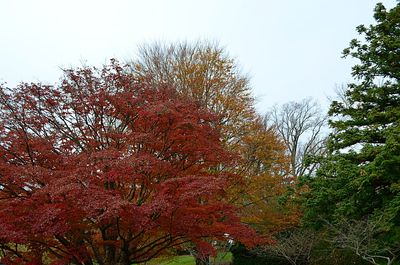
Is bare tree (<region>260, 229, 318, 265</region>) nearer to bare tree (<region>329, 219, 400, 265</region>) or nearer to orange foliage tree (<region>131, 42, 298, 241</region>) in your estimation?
orange foliage tree (<region>131, 42, 298, 241</region>)

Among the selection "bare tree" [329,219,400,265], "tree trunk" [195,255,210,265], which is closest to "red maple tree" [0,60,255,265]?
"bare tree" [329,219,400,265]

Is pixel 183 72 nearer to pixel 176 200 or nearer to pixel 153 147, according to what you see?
pixel 153 147

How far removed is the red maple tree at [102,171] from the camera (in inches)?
322

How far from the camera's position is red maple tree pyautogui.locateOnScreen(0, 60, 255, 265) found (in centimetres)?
819

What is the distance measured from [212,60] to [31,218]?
12862 mm

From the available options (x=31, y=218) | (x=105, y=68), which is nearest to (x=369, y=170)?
(x=105, y=68)

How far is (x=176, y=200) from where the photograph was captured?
8477 mm

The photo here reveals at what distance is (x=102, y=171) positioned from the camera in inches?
343

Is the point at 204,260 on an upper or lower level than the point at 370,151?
lower

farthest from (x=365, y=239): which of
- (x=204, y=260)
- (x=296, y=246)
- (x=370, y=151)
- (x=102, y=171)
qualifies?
(x=102, y=171)

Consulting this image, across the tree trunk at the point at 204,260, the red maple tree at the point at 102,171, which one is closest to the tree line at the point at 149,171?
the red maple tree at the point at 102,171

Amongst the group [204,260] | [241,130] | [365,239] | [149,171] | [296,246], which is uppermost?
[241,130]

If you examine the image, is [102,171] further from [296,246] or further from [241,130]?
[296,246]

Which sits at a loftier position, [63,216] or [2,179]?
[2,179]
